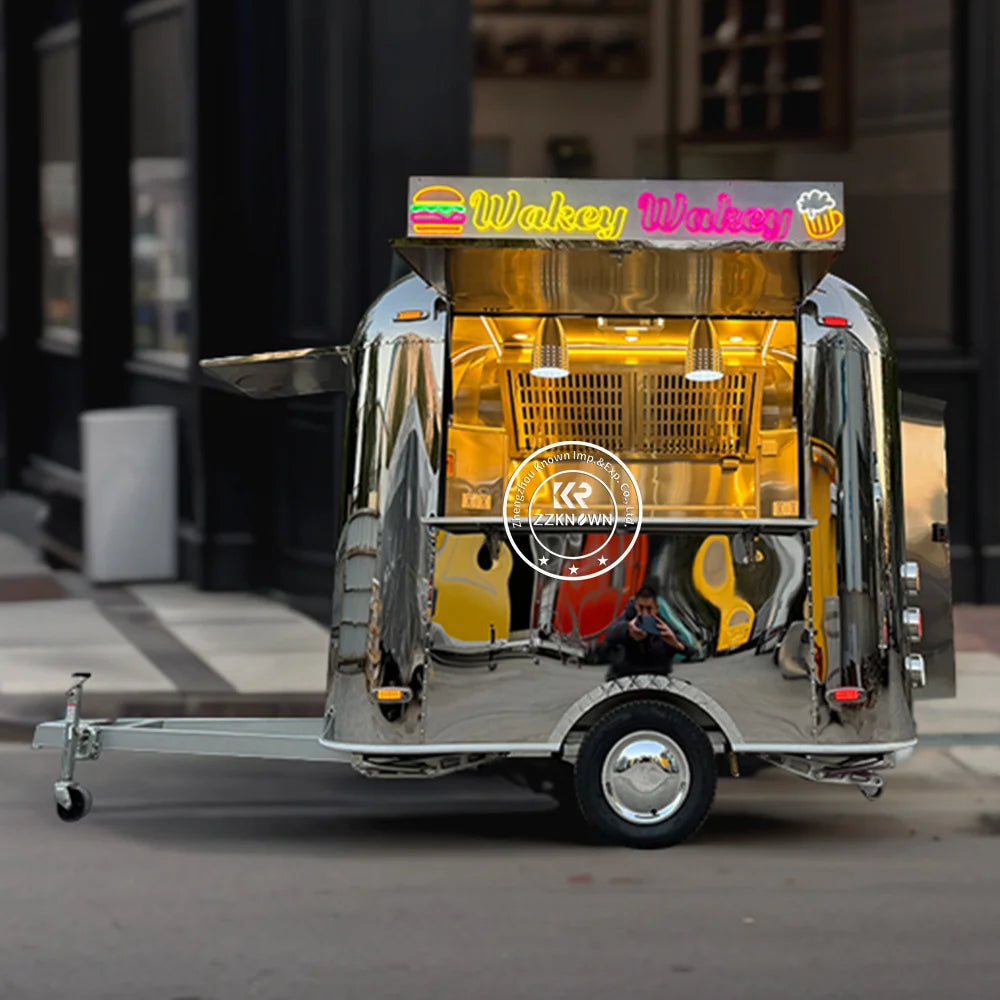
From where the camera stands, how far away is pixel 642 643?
8.95m

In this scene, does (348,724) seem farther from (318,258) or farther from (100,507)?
(100,507)

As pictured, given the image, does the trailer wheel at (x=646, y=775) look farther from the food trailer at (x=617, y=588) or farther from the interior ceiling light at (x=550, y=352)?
the interior ceiling light at (x=550, y=352)

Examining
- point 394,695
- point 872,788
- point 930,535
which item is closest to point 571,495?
point 394,695

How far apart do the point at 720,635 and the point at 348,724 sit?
1.48m

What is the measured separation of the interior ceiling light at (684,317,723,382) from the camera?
29.9ft

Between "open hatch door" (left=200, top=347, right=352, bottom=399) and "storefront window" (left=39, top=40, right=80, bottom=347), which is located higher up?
"storefront window" (left=39, top=40, right=80, bottom=347)

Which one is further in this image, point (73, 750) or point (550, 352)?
point (73, 750)

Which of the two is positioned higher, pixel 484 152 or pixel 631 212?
pixel 484 152

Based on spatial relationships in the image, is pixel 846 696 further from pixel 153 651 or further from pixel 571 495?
pixel 153 651

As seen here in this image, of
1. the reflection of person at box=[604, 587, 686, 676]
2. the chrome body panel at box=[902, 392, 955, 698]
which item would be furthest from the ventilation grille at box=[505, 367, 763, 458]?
the chrome body panel at box=[902, 392, 955, 698]

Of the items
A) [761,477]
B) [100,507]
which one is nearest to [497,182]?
[761,477]

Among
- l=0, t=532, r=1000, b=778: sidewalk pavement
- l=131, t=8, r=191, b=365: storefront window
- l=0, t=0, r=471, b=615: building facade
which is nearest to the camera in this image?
l=0, t=532, r=1000, b=778: sidewalk pavement

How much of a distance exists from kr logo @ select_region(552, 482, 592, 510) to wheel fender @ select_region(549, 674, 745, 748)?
2.29 ft

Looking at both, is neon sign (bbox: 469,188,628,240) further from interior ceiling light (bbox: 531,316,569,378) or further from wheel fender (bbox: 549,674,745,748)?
wheel fender (bbox: 549,674,745,748)
